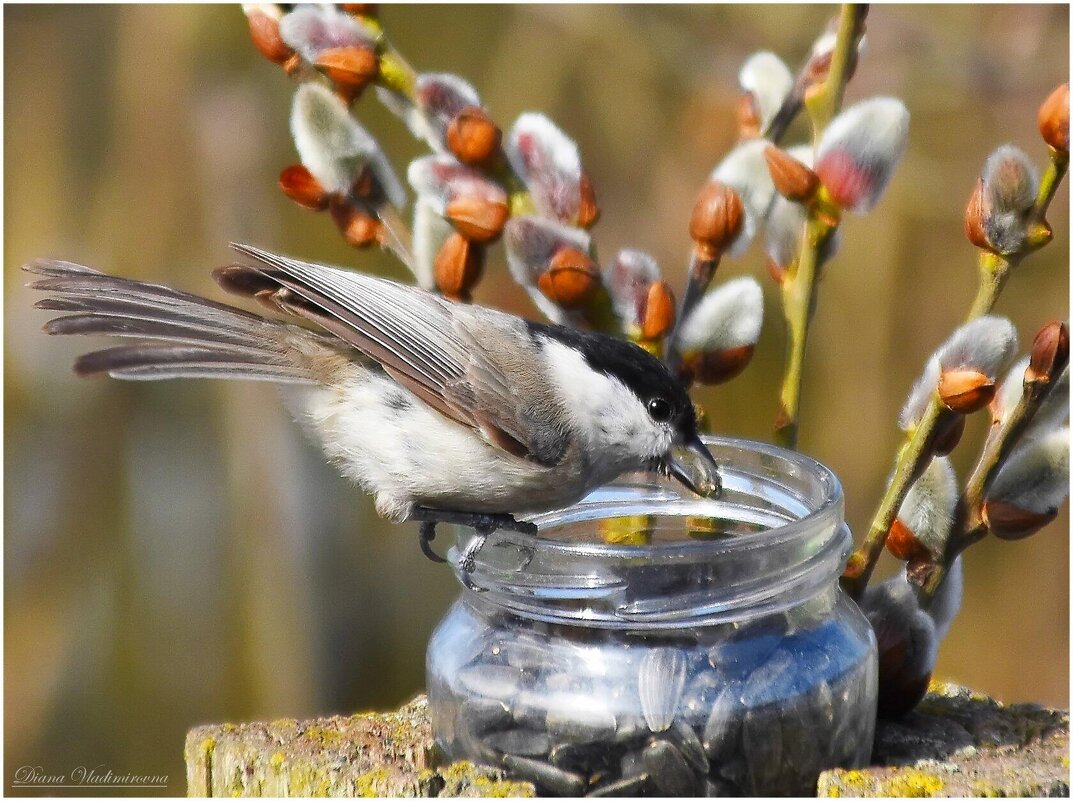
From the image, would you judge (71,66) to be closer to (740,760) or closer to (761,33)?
(761,33)

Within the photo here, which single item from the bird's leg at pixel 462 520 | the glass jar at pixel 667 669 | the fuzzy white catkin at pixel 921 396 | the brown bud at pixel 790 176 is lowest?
the glass jar at pixel 667 669

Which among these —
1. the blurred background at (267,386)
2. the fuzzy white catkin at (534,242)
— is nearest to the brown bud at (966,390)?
the fuzzy white catkin at (534,242)

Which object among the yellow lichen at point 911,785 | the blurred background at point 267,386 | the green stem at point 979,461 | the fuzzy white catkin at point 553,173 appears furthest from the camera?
the blurred background at point 267,386

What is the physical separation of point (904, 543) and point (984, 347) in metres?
0.26

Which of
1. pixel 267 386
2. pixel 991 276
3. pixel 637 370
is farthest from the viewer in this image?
pixel 267 386

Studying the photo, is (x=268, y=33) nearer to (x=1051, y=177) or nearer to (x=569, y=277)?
(x=569, y=277)

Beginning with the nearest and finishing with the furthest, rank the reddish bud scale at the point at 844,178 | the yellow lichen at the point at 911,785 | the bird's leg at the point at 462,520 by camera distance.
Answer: the yellow lichen at the point at 911,785 < the reddish bud scale at the point at 844,178 < the bird's leg at the point at 462,520

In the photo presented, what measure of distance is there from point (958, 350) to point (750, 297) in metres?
0.26

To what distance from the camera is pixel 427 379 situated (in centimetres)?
154

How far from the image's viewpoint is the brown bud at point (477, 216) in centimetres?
138

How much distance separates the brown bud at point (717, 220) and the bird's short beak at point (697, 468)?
249 millimetres

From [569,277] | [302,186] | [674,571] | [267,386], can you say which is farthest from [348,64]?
[267,386]

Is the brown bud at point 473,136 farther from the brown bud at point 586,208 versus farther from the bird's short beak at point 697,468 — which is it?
the bird's short beak at point 697,468

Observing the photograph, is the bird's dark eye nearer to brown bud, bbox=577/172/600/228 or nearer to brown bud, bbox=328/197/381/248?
brown bud, bbox=577/172/600/228
